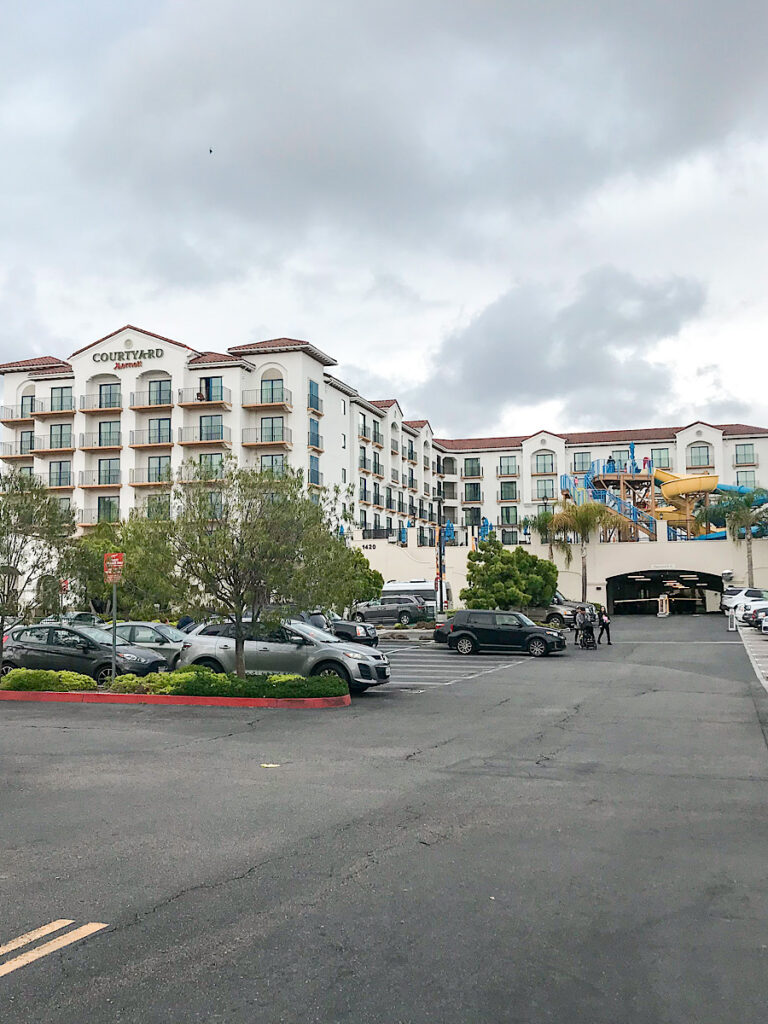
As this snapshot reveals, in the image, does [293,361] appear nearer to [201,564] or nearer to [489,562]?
[489,562]

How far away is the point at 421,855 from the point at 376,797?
2204 mm

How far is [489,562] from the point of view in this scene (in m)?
38.6

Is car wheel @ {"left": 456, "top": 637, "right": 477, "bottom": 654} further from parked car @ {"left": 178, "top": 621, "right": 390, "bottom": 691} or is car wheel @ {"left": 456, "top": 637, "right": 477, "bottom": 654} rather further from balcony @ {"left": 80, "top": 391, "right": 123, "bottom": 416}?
balcony @ {"left": 80, "top": 391, "right": 123, "bottom": 416}

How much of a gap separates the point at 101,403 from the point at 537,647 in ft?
123

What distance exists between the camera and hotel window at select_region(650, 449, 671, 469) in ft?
261

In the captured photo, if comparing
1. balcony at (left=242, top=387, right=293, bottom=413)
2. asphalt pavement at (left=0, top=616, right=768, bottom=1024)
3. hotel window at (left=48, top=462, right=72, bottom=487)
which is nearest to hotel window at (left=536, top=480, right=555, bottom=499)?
balcony at (left=242, top=387, right=293, bottom=413)

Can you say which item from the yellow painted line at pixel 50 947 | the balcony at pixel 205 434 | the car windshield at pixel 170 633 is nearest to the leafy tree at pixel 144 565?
the car windshield at pixel 170 633

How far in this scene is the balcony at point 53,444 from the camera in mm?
57844

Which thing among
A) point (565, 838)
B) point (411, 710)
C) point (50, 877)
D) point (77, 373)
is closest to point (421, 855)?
point (565, 838)

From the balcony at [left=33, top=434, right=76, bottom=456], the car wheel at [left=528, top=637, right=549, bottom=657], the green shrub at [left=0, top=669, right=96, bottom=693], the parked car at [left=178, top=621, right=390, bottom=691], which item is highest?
the balcony at [left=33, top=434, right=76, bottom=456]

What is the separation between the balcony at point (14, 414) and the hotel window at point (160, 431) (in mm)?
8975

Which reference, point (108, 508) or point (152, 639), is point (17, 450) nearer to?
point (108, 508)

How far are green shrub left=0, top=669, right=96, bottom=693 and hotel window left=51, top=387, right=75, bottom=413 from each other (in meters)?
42.3

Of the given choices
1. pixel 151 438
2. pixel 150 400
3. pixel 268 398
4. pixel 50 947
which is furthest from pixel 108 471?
pixel 50 947
